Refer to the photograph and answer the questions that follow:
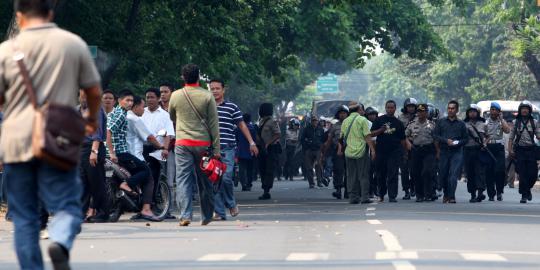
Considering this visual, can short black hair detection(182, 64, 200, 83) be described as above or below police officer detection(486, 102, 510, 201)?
above

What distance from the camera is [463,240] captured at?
48.8 ft

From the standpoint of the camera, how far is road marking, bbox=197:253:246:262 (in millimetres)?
12367

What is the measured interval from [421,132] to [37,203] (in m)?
18.5

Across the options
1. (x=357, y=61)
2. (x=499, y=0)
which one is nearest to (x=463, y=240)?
(x=357, y=61)

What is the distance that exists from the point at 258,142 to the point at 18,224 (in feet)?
68.6

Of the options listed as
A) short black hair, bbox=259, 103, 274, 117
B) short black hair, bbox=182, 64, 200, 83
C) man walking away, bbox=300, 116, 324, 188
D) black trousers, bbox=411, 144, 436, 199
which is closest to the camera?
short black hair, bbox=182, 64, 200, 83

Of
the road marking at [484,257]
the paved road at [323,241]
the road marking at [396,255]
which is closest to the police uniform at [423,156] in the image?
the paved road at [323,241]

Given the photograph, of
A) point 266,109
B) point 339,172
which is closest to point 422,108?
point 266,109

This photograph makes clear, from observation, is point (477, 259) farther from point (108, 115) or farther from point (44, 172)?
point (108, 115)

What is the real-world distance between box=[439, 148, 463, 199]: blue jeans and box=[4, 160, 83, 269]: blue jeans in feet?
57.1

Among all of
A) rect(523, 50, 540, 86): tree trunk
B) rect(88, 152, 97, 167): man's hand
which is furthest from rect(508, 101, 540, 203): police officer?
rect(523, 50, 540, 86): tree trunk

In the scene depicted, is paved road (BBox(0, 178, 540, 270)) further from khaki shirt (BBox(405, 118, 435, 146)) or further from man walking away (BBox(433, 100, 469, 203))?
khaki shirt (BBox(405, 118, 435, 146))

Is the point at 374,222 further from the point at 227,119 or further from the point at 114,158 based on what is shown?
the point at 114,158

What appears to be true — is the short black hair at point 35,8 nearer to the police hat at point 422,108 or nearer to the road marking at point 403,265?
the road marking at point 403,265
